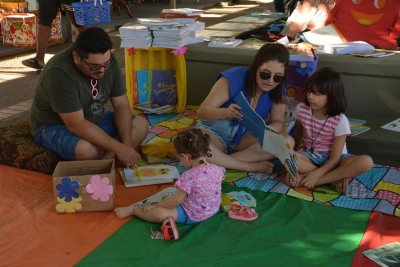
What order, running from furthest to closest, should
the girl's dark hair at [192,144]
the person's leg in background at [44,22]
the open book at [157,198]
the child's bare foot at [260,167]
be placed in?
the person's leg in background at [44,22] → the child's bare foot at [260,167] → the open book at [157,198] → the girl's dark hair at [192,144]

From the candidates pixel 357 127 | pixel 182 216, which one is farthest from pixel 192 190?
pixel 357 127

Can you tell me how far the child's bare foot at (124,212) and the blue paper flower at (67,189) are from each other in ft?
0.74

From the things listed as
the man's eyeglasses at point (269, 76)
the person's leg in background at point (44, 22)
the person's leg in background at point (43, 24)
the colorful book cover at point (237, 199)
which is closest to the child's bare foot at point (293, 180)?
the colorful book cover at point (237, 199)

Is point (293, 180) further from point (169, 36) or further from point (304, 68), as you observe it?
point (169, 36)

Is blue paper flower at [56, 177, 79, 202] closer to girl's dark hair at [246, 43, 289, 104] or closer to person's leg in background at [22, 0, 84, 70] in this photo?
girl's dark hair at [246, 43, 289, 104]

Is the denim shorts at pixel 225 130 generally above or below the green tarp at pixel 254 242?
above

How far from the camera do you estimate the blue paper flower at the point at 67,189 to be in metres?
2.41

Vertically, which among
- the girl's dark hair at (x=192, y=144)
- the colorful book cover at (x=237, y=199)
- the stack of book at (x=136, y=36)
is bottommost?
the colorful book cover at (x=237, y=199)

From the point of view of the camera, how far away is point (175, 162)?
10.5ft

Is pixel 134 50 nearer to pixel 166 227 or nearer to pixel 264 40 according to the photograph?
pixel 264 40

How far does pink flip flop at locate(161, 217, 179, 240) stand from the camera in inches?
89.7

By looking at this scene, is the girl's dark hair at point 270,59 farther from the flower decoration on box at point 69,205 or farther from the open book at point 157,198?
the flower decoration on box at point 69,205

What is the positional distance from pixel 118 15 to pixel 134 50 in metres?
7.06

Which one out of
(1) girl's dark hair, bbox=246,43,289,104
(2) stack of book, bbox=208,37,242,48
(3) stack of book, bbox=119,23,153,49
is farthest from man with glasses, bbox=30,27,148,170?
(2) stack of book, bbox=208,37,242,48
